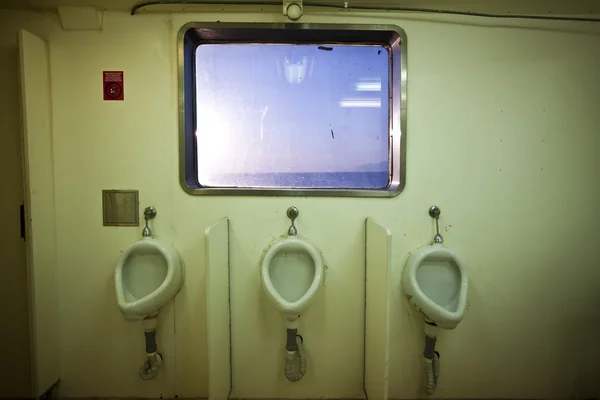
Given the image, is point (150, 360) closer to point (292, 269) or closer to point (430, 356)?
point (292, 269)

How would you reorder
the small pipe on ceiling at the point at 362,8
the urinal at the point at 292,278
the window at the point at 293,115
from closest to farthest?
the urinal at the point at 292,278
the small pipe on ceiling at the point at 362,8
the window at the point at 293,115

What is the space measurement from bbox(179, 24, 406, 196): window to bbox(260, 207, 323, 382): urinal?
35 cm

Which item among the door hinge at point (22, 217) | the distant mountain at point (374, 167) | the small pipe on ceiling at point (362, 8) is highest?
the small pipe on ceiling at point (362, 8)

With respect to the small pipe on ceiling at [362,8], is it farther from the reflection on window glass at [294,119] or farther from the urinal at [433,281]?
the urinal at [433,281]

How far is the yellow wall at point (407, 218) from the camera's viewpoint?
4.43 feet

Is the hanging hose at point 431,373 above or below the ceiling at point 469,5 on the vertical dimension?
below

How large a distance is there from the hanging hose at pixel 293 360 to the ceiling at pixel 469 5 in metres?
1.75

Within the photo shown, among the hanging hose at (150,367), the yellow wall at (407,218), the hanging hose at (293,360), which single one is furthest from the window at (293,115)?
the hanging hose at (150,367)

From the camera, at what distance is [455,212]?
4.53ft

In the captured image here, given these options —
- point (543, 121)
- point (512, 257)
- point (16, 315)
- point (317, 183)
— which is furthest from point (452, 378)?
point (16, 315)

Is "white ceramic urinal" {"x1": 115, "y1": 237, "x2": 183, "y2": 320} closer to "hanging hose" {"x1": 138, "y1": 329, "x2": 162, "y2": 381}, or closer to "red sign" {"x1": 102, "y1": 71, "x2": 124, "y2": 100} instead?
"hanging hose" {"x1": 138, "y1": 329, "x2": 162, "y2": 381}

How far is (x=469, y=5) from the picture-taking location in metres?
1.34

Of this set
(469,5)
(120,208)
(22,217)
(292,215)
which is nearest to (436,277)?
(292,215)

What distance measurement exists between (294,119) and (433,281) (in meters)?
1.17
